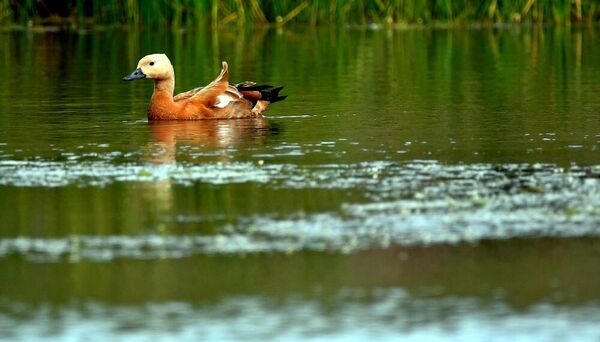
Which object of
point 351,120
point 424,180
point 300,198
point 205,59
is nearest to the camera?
point 300,198

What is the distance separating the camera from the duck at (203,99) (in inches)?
549

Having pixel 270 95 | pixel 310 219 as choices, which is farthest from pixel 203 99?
pixel 310 219

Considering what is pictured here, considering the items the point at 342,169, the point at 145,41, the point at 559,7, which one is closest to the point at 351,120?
the point at 342,169

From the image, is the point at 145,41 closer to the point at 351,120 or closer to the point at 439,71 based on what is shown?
the point at 439,71

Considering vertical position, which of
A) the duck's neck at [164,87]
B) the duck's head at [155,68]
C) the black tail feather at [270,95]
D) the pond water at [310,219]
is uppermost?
the duck's head at [155,68]

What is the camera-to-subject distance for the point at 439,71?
20109 millimetres

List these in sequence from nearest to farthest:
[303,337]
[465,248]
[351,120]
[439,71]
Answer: [303,337], [465,248], [351,120], [439,71]

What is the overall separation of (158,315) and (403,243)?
1659mm

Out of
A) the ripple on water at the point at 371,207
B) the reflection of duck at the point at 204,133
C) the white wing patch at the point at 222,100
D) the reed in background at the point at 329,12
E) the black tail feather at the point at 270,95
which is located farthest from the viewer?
the reed in background at the point at 329,12

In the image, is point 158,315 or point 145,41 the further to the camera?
point 145,41

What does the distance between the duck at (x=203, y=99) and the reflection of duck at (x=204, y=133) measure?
10cm

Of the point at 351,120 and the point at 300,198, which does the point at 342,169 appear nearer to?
the point at 300,198

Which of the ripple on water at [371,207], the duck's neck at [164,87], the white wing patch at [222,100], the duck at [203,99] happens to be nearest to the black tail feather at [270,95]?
the duck at [203,99]

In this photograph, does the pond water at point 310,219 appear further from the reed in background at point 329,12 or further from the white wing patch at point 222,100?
the reed in background at point 329,12
